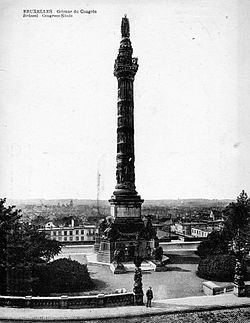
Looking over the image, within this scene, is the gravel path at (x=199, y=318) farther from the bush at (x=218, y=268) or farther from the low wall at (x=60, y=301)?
the bush at (x=218, y=268)

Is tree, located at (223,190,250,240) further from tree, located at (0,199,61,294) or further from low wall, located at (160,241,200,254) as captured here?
tree, located at (0,199,61,294)

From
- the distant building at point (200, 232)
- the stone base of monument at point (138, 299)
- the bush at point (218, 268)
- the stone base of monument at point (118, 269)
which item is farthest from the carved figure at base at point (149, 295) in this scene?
the distant building at point (200, 232)

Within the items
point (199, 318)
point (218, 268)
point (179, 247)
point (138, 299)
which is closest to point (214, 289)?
point (199, 318)

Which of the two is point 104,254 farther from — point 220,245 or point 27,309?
point 27,309

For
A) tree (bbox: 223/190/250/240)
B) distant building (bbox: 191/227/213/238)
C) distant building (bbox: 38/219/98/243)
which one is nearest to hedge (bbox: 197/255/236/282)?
tree (bbox: 223/190/250/240)

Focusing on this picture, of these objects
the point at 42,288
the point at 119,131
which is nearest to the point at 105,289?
the point at 42,288

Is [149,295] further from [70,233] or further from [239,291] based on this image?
[70,233]
